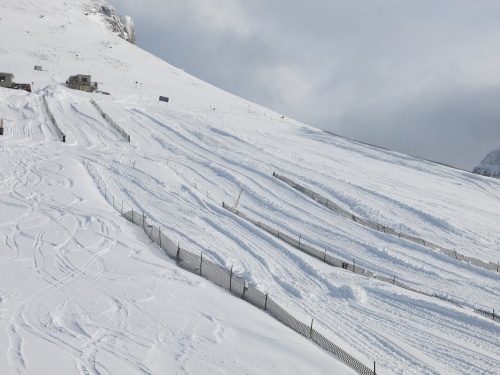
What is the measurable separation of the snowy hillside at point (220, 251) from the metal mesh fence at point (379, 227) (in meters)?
0.58

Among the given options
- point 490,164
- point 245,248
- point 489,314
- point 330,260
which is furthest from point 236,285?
point 490,164

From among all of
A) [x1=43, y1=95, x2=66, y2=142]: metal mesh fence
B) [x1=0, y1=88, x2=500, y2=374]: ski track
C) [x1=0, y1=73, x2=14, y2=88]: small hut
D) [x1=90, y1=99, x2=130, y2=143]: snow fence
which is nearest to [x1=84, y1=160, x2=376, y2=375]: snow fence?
[x1=0, y1=88, x2=500, y2=374]: ski track

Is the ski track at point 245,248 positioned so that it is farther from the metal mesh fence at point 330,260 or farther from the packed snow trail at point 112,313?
the metal mesh fence at point 330,260

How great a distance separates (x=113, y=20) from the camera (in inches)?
4707

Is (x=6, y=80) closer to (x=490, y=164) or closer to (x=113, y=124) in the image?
(x=113, y=124)

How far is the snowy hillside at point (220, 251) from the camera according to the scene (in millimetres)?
11688

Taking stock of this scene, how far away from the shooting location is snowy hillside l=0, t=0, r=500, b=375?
38.3 ft

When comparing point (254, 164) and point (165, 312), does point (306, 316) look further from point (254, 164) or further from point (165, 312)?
point (254, 164)

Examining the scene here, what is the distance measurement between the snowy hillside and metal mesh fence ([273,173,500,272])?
58 centimetres

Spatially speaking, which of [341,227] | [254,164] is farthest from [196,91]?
[341,227]

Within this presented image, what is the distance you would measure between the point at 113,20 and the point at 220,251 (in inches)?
4470

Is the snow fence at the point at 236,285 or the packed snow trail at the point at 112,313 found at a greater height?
the snow fence at the point at 236,285

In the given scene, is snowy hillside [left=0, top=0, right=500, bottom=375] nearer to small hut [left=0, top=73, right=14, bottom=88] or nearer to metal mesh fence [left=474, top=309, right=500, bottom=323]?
metal mesh fence [left=474, top=309, right=500, bottom=323]

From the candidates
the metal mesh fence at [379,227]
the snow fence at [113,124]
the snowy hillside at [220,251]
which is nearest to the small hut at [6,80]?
the snowy hillside at [220,251]
